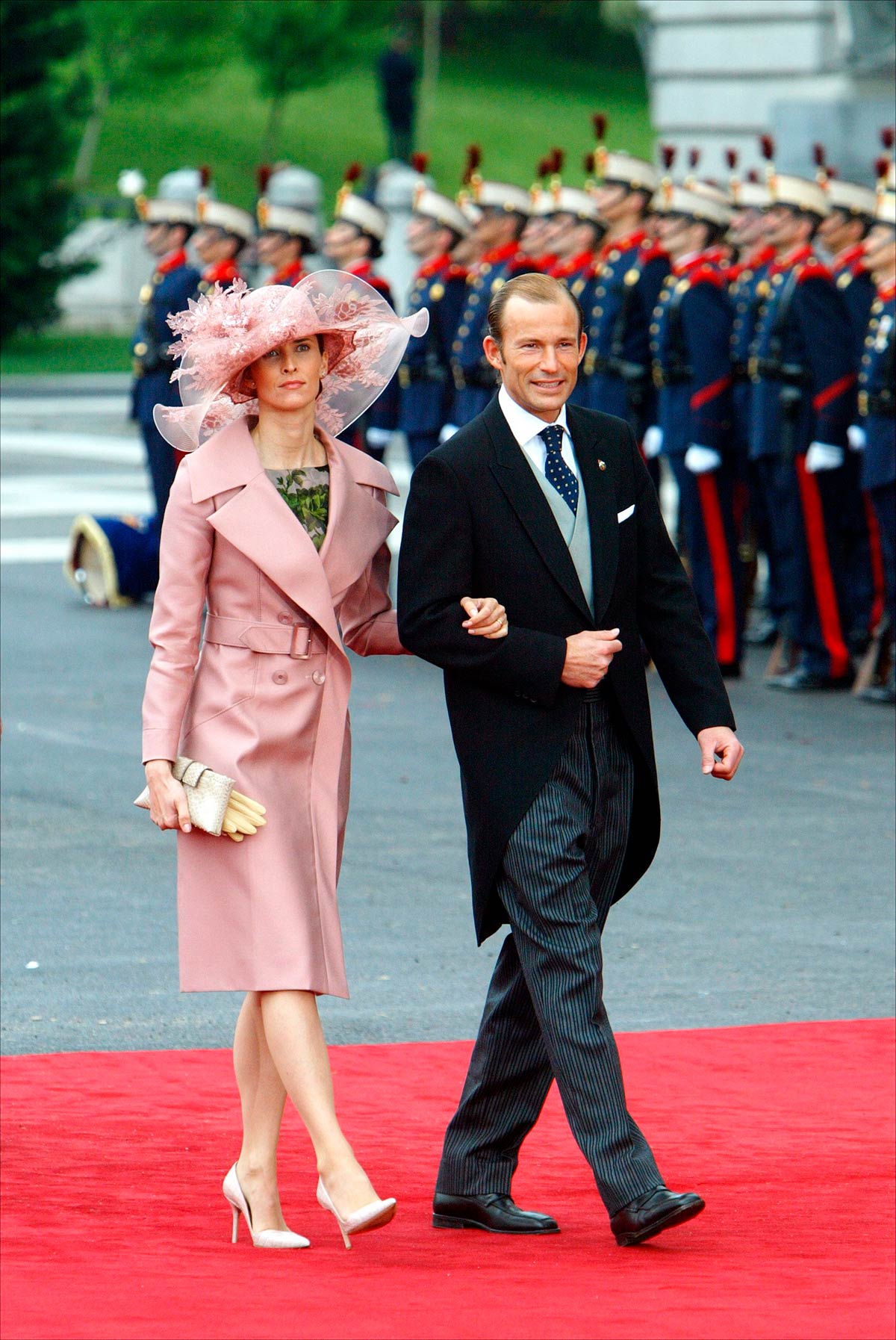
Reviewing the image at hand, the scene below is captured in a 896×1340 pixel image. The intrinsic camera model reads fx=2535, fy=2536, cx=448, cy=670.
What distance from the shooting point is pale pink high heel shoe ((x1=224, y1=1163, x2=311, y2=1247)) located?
4.41 meters

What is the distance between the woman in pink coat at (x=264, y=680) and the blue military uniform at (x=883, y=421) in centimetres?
650

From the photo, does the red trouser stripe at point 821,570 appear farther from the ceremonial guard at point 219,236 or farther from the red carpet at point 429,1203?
the red carpet at point 429,1203

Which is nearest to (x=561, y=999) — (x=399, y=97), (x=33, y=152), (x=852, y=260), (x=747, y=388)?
(x=852, y=260)

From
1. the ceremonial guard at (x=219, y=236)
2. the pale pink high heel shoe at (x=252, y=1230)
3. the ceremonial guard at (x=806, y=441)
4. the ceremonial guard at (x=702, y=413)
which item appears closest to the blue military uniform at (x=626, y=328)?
the ceremonial guard at (x=702, y=413)

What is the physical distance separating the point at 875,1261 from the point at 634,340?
8.87 meters

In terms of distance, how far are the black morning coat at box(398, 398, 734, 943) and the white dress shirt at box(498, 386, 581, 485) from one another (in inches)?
0.7

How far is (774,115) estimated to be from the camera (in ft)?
68.6

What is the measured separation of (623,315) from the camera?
12547 mm

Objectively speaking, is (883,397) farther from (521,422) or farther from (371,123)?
(371,123)

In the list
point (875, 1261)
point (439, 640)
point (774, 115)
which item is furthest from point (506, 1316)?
point (774, 115)

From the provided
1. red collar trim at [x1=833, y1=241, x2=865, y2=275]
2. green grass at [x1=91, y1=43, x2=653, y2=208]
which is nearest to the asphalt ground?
red collar trim at [x1=833, y1=241, x2=865, y2=275]

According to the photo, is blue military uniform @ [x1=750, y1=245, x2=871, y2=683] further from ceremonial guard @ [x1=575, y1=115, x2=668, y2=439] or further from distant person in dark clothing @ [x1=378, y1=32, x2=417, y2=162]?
distant person in dark clothing @ [x1=378, y1=32, x2=417, y2=162]

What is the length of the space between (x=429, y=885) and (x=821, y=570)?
14.5ft

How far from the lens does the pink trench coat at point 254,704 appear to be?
4484mm
